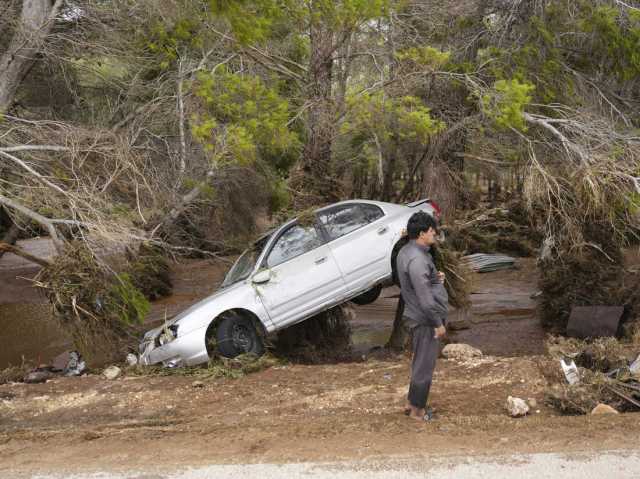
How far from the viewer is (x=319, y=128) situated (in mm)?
12734

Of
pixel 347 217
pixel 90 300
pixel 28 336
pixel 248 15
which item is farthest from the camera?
pixel 28 336

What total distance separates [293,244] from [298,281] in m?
0.56

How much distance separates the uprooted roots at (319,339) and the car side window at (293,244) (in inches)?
57.5

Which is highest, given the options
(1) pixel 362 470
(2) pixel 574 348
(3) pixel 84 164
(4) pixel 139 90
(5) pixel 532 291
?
(4) pixel 139 90

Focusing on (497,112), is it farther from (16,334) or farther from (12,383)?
(16,334)

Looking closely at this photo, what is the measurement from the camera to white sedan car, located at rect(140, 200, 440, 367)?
9.79 meters

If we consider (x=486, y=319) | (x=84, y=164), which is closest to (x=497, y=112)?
(x=486, y=319)

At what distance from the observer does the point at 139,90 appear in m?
15.5

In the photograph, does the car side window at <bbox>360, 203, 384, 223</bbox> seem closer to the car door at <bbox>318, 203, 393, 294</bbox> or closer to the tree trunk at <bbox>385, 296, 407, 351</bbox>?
the car door at <bbox>318, 203, 393, 294</bbox>

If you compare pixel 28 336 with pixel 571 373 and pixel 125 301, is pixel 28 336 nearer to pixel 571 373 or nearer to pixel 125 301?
pixel 125 301

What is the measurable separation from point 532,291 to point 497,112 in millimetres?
5645

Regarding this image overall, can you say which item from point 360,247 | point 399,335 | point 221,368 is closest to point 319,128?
point 360,247

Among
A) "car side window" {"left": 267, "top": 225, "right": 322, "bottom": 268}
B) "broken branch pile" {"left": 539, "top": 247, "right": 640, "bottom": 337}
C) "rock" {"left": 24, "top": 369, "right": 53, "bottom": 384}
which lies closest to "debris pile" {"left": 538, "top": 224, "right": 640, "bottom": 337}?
"broken branch pile" {"left": 539, "top": 247, "right": 640, "bottom": 337}

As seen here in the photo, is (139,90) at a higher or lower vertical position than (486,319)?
→ higher
